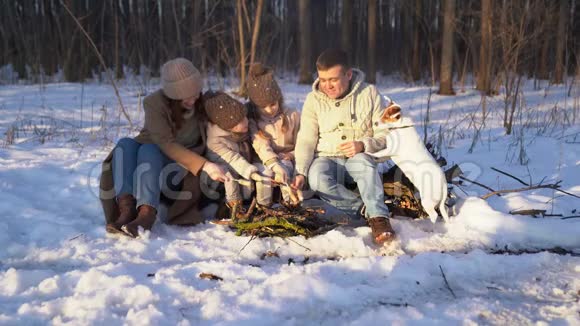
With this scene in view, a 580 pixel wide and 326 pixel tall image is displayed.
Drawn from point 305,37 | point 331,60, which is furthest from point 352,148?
point 305,37

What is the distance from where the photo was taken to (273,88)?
2.85 metres

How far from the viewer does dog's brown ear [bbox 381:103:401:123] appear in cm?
274

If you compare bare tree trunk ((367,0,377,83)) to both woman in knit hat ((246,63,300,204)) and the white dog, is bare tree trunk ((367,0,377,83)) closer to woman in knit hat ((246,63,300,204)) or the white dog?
woman in knit hat ((246,63,300,204))

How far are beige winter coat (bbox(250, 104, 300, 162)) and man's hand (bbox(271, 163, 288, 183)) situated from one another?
0.10 meters

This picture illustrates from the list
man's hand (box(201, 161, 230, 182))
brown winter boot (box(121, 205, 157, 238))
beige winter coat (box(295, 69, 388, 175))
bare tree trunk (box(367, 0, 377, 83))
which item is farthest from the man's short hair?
bare tree trunk (box(367, 0, 377, 83))

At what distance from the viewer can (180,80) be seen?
8.91ft

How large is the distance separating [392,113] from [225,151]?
0.95 metres

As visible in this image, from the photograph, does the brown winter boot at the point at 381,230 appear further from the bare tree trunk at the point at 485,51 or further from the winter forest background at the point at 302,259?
the bare tree trunk at the point at 485,51

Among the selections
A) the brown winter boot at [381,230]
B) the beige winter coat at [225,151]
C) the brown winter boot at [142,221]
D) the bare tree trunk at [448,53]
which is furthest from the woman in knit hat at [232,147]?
the bare tree trunk at [448,53]

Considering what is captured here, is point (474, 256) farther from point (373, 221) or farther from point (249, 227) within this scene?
point (249, 227)

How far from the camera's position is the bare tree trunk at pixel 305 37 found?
33.2 ft

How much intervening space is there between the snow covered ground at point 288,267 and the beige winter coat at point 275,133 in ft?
1.82

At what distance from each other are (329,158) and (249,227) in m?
0.63

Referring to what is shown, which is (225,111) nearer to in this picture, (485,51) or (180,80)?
(180,80)
